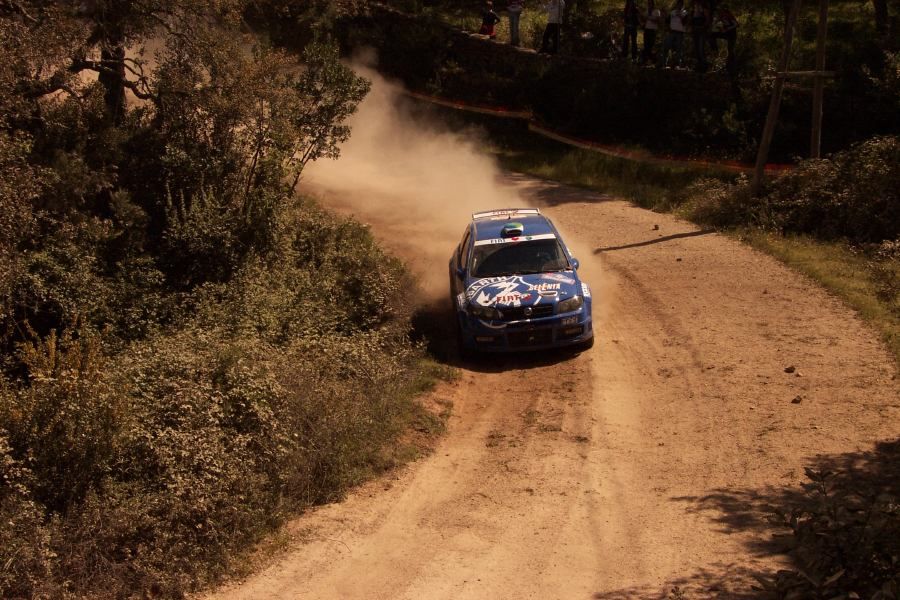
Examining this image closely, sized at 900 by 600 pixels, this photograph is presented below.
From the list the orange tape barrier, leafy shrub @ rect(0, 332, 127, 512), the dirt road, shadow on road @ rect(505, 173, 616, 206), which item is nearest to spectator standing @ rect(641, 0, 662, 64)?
the orange tape barrier

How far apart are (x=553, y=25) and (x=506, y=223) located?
15363 mm

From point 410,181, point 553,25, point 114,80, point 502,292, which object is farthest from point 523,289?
point 553,25

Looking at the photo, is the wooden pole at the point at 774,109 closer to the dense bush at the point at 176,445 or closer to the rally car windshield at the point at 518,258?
the rally car windshield at the point at 518,258

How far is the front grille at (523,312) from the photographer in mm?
13625

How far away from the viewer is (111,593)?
8.16 m

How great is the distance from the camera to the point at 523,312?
1364 cm

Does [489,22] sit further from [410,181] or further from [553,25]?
[410,181]

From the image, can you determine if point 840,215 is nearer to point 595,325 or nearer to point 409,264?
point 595,325

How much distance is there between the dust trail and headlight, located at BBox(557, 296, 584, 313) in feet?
13.5

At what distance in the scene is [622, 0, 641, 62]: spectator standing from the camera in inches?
1028

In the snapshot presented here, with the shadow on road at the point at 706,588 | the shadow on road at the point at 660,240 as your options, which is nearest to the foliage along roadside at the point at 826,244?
the shadow on road at the point at 706,588

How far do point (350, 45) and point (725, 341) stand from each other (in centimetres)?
2309

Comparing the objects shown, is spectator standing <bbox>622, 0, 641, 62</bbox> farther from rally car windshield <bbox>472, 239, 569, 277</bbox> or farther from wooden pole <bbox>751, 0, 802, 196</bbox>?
rally car windshield <bbox>472, 239, 569, 277</bbox>

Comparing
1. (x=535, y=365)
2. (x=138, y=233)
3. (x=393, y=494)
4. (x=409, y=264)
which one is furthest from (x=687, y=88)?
(x=393, y=494)
